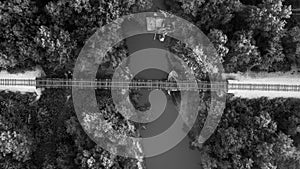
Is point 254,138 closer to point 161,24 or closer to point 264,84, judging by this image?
point 264,84

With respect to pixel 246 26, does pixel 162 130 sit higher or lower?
lower

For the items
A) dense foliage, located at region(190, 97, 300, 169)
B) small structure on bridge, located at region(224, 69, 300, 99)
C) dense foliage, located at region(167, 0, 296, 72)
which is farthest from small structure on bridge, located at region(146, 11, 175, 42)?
dense foliage, located at region(190, 97, 300, 169)

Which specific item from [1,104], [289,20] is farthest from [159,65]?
[1,104]

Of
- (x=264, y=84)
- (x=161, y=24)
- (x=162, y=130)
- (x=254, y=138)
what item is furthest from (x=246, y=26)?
(x=162, y=130)

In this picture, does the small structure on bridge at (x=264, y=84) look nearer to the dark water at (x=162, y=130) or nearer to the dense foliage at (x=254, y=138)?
the dense foliage at (x=254, y=138)

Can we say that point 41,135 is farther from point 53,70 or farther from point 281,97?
point 281,97

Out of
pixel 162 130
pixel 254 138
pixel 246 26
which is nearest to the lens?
pixel 254 138

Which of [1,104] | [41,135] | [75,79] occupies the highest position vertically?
[75,79]

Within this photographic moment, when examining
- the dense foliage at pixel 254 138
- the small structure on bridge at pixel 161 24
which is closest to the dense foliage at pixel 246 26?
the small structure on bridge at pixel 161 24
